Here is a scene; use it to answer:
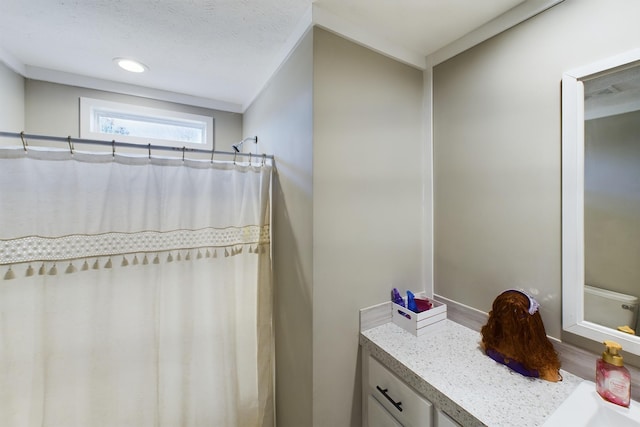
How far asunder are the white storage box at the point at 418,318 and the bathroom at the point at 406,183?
0.12 m

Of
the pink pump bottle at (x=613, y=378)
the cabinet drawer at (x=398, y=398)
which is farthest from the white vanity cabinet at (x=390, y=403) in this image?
the pink pump bottle at (x=613, y=378)

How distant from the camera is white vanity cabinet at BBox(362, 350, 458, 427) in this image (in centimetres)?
89

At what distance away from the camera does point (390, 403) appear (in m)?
1.05

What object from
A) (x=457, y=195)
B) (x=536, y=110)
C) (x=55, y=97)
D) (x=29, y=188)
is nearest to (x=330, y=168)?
(x=457, y=195)

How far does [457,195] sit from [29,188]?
1.94 metres

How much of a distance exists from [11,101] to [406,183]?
2.35 m

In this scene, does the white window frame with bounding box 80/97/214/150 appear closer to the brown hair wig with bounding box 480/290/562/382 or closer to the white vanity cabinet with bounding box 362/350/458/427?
the white vanity cabinet with bounding box 362/350/458/427

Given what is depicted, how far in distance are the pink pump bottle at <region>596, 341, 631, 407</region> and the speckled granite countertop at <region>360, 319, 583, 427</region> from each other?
3.7 inches

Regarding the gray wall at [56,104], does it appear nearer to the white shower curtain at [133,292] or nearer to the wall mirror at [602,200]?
the white shower curtain at [133,292]

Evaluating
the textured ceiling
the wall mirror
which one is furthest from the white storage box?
the textured ceiling

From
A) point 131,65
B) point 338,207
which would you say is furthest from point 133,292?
point 131,65

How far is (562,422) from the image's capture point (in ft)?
2.39

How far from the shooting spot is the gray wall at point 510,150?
0.95 m

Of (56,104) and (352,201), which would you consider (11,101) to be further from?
(352,201)
